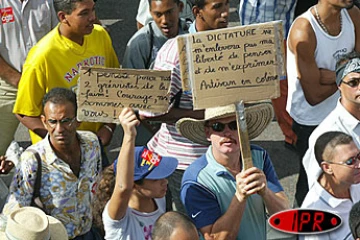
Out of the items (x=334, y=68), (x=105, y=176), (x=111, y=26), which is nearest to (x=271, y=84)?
(x=105, y=176)

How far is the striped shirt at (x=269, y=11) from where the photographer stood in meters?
7.89

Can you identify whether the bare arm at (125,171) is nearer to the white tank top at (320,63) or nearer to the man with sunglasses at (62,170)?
the man with sunglasses at (62,170)

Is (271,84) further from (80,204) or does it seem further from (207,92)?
(80,204)

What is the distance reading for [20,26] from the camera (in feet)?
23.9

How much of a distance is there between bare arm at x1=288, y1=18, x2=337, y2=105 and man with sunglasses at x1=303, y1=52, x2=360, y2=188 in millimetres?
349

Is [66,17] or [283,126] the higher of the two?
[66,17]

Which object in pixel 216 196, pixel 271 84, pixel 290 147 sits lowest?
pixel 290 147

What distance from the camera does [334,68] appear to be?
652cm

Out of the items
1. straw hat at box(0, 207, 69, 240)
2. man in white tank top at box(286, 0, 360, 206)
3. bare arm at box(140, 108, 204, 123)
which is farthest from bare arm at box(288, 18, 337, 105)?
straw hat at box(0, 207, 69, 240)

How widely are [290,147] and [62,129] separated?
2558 mm

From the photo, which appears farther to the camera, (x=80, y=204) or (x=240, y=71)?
(x=80, y=204)

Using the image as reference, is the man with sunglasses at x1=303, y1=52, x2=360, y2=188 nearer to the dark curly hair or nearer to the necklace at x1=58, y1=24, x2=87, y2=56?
the dark curly hair

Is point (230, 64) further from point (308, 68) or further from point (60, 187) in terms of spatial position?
point (308, 68)

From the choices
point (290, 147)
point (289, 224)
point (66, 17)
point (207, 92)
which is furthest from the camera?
point (290, 147)
